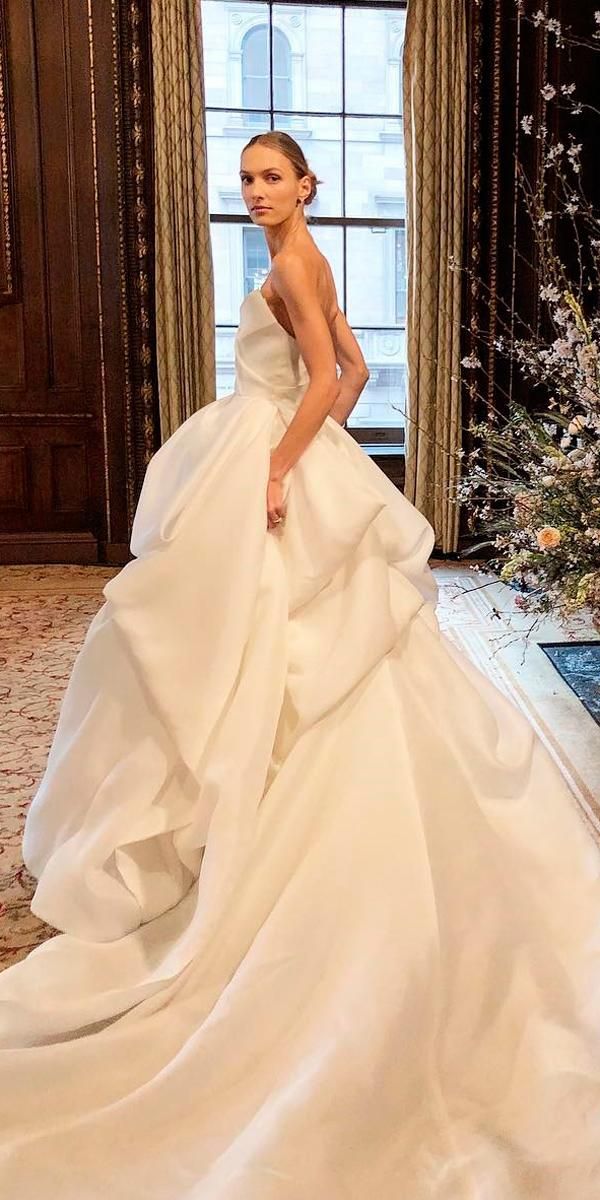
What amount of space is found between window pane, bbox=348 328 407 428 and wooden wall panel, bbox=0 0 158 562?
1313mm

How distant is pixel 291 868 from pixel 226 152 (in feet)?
16.2

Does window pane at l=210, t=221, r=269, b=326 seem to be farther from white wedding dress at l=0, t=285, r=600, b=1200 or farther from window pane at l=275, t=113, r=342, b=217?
white wedding dress at l=0, t=285, r=600, b=1200

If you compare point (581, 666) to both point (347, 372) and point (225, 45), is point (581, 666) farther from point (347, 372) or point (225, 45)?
point (225, 45)

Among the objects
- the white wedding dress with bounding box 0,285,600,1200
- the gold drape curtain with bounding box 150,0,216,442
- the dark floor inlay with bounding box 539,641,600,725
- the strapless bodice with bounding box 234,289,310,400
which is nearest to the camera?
the white wedding dress with bounding box 0,285,600,1200

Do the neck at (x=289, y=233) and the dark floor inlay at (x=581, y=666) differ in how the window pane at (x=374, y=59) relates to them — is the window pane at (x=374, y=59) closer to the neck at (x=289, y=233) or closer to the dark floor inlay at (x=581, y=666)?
the dark floor inlay at (x=581, y=666)

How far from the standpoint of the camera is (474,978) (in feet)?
6.18

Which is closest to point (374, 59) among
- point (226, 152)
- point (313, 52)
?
point (313, 52)

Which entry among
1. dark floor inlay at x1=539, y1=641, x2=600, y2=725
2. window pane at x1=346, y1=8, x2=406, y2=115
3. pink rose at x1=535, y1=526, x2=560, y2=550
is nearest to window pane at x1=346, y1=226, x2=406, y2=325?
window pane at x1=346, y1=8, x2=406, y2=115

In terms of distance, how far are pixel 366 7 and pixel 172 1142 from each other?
583 centimetres

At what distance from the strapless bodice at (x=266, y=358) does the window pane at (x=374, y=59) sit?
419cm

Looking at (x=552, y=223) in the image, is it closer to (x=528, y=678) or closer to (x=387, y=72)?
(x=387, y=72)

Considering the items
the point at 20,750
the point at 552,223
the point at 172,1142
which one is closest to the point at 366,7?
the point at 552,223

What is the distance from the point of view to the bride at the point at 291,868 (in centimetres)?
159

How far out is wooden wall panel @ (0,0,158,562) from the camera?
5434 mm
